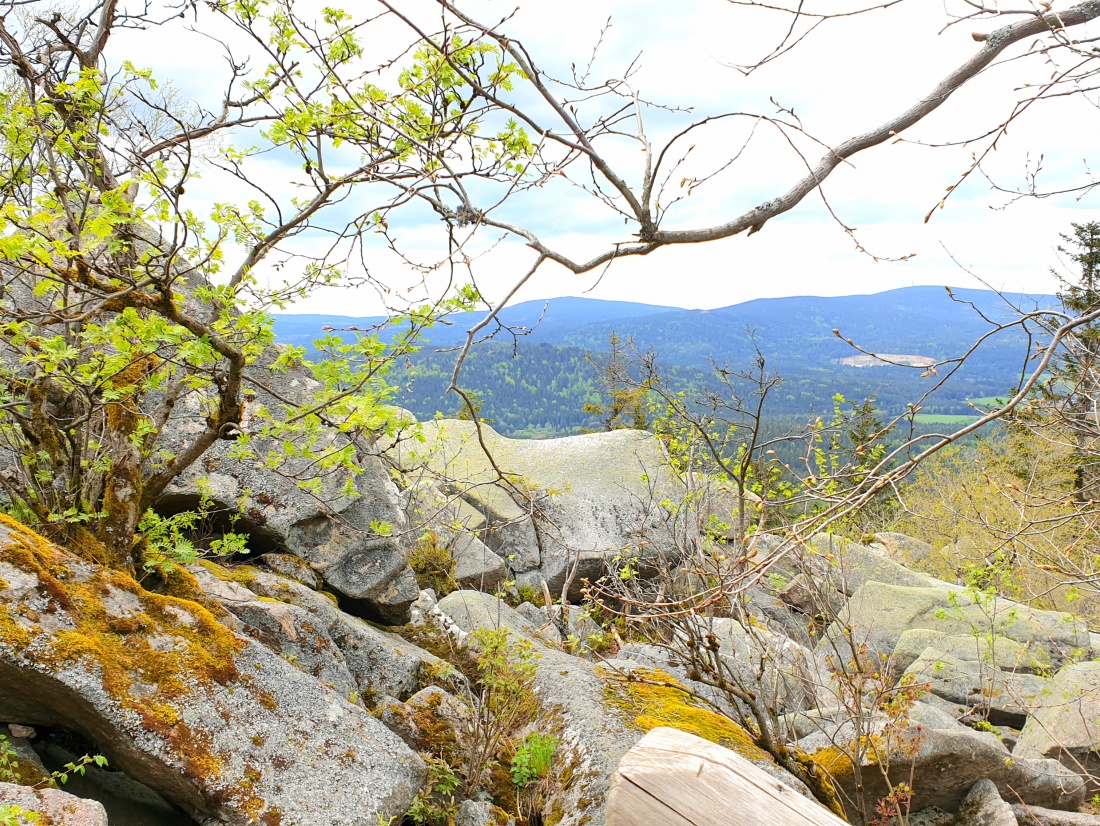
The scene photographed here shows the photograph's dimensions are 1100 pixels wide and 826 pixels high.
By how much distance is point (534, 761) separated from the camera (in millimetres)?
4902

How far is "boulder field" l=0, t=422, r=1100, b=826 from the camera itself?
3631 millimetres

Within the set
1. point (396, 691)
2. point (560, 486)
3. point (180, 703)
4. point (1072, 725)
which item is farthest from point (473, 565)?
point (1072, 725)

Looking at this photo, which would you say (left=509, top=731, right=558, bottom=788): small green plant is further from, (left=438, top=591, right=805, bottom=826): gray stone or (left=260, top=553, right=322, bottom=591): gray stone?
(left=260, top=553, right=322, bottom=591): gray stone

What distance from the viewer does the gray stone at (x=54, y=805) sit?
2.90 m

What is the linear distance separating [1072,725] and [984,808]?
272 cm

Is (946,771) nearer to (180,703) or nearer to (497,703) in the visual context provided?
(497,703)

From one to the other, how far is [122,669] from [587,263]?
3303mm

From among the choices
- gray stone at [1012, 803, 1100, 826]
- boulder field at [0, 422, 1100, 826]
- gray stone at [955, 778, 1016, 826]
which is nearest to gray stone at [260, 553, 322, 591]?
boulder field at [0, 422, 1100, 826]

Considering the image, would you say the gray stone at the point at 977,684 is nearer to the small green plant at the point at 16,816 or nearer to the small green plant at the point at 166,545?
the small green plant at the point at 166,545

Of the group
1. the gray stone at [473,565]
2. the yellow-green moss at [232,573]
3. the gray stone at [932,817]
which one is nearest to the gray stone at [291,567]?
the yellow-green moss at [232,573]

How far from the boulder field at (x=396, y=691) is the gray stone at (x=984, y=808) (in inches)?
0.7

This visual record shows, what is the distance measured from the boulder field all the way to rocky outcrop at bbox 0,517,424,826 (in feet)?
0.04

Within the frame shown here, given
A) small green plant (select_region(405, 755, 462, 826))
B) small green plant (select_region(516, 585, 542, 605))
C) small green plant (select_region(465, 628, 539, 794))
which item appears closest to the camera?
small green plant (select_region(405, 755, 462, 826))

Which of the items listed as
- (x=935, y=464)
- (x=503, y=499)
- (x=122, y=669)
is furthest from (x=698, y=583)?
(x=935, y=464)
